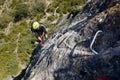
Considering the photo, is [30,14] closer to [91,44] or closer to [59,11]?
[59,11]

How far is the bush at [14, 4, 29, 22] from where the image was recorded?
34.2m

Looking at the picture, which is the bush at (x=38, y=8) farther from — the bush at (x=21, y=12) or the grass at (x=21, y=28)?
the bush at (x=21, y=12)

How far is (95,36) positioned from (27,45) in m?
18.6

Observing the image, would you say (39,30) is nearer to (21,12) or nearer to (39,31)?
(39,31)

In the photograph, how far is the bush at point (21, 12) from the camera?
3419 cm

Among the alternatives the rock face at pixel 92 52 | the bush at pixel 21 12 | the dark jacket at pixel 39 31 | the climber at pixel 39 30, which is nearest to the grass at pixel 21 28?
the bush at pixel 21 12

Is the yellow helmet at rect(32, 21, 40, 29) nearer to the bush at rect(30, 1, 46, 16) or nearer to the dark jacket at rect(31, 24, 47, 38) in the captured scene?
the dark jacket at rect(31, 24, 47, 38)

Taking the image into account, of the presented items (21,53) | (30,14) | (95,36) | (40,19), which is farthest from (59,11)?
(95,36)

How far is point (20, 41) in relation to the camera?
28703 mm

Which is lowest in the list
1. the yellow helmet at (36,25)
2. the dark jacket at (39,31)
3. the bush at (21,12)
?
the bush at (21,12)

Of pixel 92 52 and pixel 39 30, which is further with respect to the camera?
pixel 39 30

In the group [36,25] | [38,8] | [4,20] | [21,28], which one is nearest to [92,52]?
[36,25]

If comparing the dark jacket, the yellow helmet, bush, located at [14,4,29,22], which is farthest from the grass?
the yellow helmet

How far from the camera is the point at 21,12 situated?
113 feet
